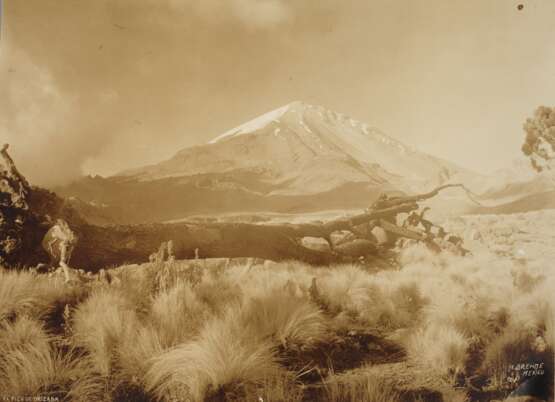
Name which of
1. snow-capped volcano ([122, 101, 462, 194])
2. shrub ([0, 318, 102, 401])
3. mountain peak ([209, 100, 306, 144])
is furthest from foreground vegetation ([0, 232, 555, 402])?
mountain peak ([209, 100, 306, 144])

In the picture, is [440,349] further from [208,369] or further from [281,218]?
[281,218]

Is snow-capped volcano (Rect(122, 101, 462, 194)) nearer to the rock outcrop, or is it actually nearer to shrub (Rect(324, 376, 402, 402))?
the rock outcrop

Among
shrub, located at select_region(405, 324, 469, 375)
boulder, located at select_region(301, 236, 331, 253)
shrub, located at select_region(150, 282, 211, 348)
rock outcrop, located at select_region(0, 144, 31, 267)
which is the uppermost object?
rock outcrop, located at select_region(0, 144, 31, 267)

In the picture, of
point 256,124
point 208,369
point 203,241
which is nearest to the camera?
point 208,369

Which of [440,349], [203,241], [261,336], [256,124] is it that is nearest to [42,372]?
[261,336]

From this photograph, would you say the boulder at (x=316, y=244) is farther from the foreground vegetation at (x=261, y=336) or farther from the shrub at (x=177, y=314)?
the shrub at (x=177, y=314)

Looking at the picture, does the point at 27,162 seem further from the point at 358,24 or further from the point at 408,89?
the point at 408,89

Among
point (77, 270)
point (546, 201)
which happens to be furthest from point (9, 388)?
point (546, 201)
